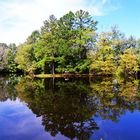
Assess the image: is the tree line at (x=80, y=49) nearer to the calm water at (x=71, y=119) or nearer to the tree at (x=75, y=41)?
the tree at (x=75, y=41)

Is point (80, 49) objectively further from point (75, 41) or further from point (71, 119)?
point (71, 119)

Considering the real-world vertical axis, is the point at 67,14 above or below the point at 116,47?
above

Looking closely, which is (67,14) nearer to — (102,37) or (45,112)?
(102,37)

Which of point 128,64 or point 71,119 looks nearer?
point 71,119

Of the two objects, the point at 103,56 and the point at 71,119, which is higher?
the point at 103,56

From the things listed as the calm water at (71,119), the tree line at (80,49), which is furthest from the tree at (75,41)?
the calm water at (71,119)

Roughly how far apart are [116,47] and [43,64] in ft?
55.8

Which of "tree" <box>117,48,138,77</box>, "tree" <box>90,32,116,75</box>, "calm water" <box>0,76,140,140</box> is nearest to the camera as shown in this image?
"calm water" <box>0,76,140,140</box>

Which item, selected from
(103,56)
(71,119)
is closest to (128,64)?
(103,56)

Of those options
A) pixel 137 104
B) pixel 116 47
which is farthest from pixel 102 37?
pixel 137 104

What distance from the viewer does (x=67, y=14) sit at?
63.7 m

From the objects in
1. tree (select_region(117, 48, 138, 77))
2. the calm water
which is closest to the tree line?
tree (select_region(117, 48, 138, 77))

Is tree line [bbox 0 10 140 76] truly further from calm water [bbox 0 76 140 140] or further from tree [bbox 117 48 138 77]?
calm water [bbox 0 76 140 140]

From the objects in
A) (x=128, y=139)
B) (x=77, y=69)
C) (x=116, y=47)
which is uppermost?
(x=116, y=47)
